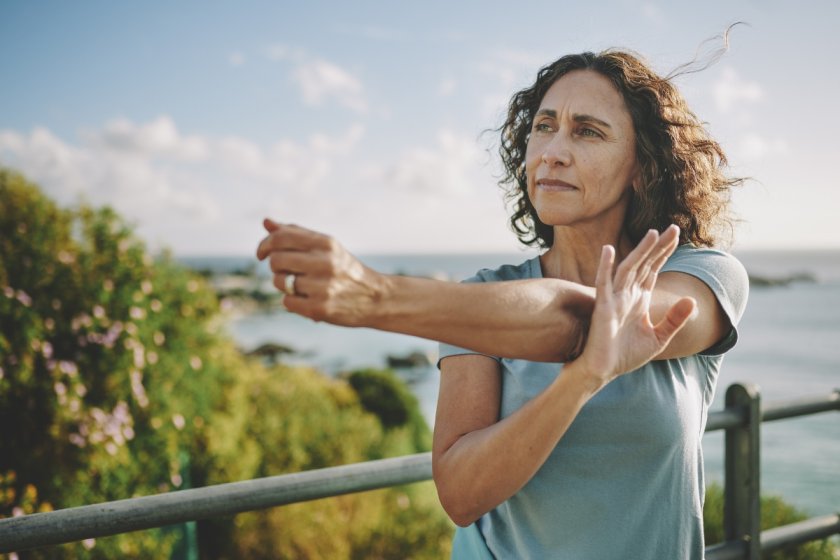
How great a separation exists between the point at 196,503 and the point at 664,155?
1263 mm

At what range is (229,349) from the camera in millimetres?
6336

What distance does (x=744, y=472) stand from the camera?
7.11 feet

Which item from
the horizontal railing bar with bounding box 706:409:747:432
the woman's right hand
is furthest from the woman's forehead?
the horizontal railing bar with bounding box 706:409:747:432

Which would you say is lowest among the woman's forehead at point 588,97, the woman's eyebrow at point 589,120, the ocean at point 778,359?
the ocean at point 778,359

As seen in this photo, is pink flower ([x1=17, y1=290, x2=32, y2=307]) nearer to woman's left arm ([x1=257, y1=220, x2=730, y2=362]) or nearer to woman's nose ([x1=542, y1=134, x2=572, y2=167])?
woman's nose ([x1=542, y1=134, x2=572, y2=167])

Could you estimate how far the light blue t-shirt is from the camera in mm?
1322

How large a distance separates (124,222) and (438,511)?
4.64m

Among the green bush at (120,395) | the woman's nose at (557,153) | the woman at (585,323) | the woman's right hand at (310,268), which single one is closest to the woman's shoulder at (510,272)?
the woman at (585,323)

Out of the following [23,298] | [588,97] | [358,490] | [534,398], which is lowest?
[358,490]

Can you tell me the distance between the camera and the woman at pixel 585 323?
3.11 feet

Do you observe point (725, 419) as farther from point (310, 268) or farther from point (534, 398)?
point (310, 268)

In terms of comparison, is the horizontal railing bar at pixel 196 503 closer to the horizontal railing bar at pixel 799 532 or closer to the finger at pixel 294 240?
the finger at pixel 294 240

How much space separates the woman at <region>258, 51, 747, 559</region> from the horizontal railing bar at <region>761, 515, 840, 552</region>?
3.28ft

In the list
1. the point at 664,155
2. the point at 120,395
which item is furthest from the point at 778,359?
the point at 664,155
